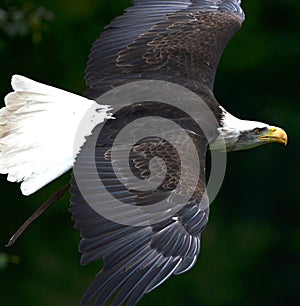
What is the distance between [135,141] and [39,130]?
2.48 ft

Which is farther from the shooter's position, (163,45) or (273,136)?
(273,136)

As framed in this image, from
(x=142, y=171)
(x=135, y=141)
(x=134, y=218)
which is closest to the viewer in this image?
(x=134, y=218)

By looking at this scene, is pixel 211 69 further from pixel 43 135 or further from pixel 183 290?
pixel 183 290

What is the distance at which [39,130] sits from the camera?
770 centimetres

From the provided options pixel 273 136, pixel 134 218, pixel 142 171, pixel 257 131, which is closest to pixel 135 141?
pixel 142 171

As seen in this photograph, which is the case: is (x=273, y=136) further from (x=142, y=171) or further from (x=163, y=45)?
(x=142, y=171)

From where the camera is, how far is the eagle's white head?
788cm

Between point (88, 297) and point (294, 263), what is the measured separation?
6654mm

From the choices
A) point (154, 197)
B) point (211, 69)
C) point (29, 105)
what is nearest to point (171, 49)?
point (211, 69)

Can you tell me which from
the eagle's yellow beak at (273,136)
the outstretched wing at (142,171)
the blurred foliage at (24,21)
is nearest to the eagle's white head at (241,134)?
the eagle's yellow beak at (273,136)

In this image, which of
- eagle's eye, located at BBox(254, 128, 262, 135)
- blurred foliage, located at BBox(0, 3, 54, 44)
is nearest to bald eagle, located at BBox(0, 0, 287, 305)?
eagle's eye, located at BBox(254, 128, 262, 135)

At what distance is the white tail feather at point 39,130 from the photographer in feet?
24.3

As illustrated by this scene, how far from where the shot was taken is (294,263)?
1270cm

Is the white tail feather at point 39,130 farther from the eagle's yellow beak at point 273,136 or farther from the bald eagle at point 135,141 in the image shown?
the eagle's yellow beak at point 273,136
